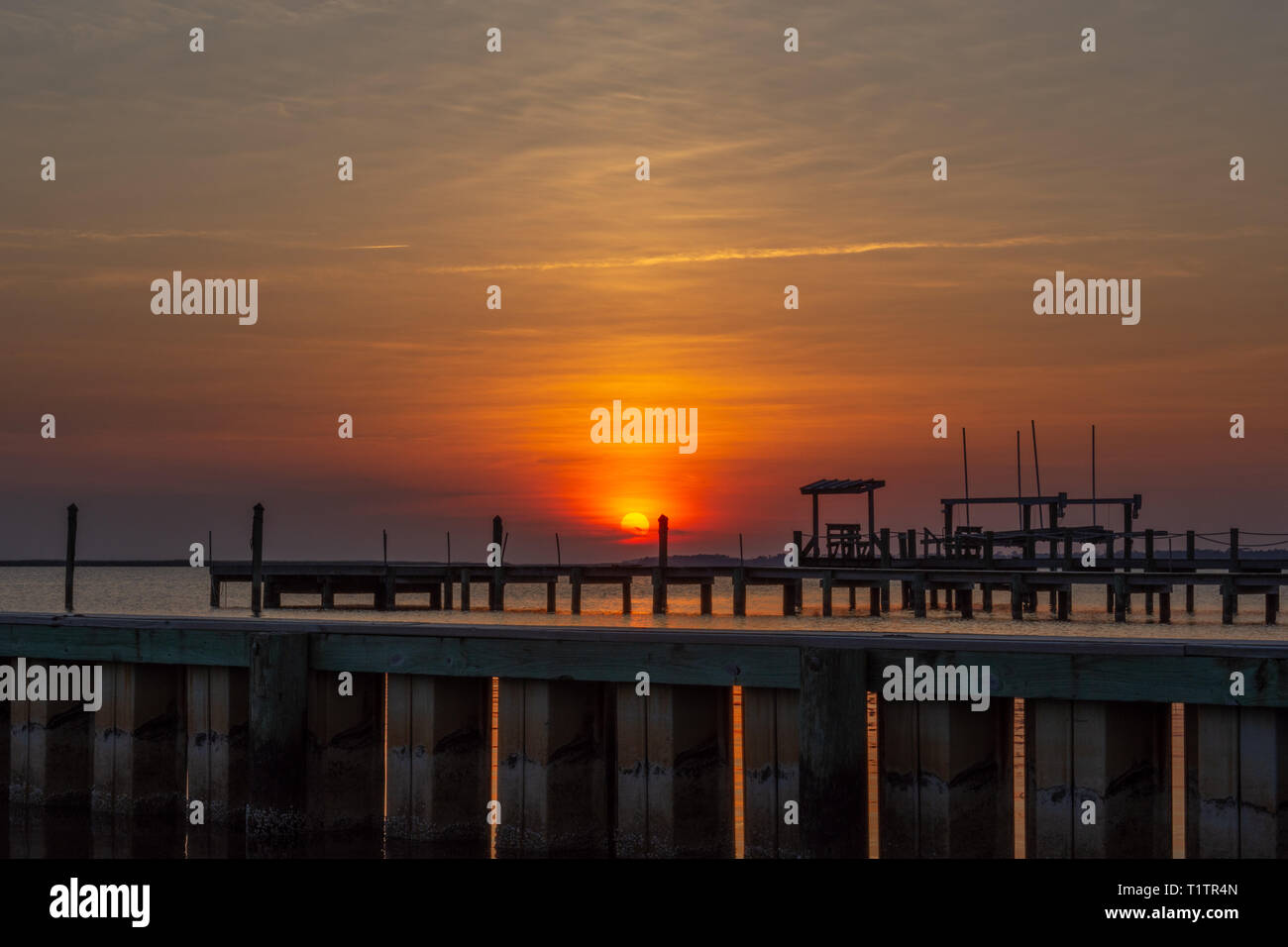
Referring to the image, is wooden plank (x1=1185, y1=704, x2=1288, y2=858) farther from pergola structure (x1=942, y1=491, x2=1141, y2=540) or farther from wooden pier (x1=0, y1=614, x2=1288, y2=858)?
pergola structure (x1=942, y1=491, x2=1141, y2=540)

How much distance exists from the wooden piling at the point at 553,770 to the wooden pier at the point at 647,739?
0.06ft

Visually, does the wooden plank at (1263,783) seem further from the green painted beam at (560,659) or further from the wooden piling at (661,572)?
the wooden piling at (661,572)

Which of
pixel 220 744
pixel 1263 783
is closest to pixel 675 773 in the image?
pixel 1263 783

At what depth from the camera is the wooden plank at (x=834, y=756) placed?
38.4ft

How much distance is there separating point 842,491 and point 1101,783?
57.2 meters

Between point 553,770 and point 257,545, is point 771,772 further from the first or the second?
point 257,545

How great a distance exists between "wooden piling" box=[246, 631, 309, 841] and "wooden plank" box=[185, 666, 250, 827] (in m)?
0.80

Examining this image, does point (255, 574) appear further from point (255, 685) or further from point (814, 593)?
point (814, 593)

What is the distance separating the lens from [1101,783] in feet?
37.0

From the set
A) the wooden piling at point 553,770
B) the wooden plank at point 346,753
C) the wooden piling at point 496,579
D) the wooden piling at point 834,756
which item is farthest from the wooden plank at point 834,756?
the wooden piling at point 496,579

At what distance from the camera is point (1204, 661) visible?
1098cm
